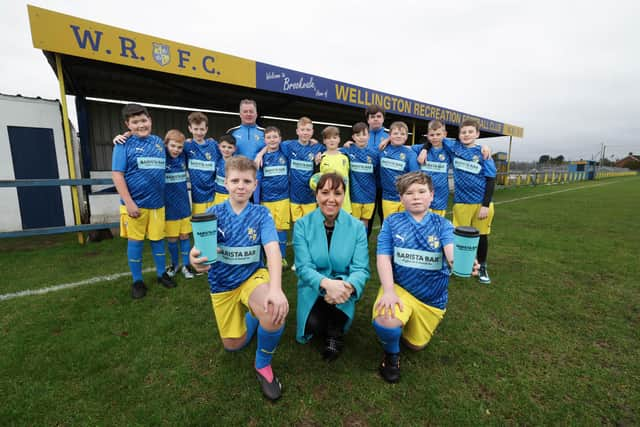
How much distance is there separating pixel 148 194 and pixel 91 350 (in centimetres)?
166

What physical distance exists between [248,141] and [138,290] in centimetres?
236

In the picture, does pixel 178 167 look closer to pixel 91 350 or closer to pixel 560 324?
pixel 91 350

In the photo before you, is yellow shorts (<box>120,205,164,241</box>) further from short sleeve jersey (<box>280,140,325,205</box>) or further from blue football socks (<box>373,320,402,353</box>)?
blue football socks (<box>373,320,402,353</box>)

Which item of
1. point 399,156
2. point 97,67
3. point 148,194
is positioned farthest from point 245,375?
point 97,67

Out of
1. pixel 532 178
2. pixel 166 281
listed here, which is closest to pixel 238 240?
pixel 166 281

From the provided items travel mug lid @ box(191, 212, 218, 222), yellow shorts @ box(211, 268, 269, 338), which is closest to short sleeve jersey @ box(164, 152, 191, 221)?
yellow shorts @ box(211, 268, 269, 338)

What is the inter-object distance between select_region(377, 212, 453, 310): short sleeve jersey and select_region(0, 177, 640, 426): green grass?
58cm

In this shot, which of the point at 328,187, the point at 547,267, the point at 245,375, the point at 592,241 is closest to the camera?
the point at 245,375

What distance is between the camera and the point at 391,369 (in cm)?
205

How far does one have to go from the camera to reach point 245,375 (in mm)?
2064

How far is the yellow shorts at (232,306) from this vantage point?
2.14 metres

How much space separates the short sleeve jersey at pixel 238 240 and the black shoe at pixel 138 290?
1.63 meters

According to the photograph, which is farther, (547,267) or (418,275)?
(547,267)

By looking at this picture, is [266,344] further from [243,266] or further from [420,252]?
[420,252]
